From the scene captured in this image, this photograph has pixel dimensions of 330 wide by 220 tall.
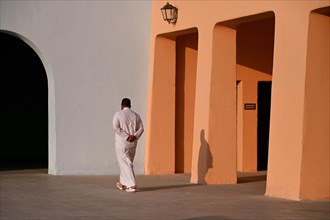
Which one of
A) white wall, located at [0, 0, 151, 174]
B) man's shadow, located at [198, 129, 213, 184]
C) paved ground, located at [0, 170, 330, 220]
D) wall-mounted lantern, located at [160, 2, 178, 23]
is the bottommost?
Result: paved ground, located at [0, 170, 330, 220]

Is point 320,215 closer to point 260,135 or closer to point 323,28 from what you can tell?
point 323,28

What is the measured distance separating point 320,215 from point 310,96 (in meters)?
2.24

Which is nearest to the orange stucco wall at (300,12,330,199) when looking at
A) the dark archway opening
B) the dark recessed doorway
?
the dark recessed doorway

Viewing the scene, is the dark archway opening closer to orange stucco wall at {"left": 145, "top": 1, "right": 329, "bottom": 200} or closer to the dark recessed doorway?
orange stucco wall at {"left": 145, "top": 1, "right": 329, "bottom": 200}

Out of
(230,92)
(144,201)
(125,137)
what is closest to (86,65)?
(230,92)

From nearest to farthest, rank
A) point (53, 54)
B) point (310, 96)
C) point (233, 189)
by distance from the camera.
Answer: point (310, 96)
point (233, 189)
point (53, 54)

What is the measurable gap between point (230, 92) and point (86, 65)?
340 centimetres

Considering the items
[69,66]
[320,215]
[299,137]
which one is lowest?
[320,215]

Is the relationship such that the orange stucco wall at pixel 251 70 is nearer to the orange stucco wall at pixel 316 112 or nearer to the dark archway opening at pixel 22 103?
the orange stucco wall at pixel 316 112

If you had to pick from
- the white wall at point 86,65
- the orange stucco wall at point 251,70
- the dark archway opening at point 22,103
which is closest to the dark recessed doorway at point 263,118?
the orange stucco wall at point 251,70

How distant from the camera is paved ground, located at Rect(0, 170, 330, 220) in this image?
1053 cm

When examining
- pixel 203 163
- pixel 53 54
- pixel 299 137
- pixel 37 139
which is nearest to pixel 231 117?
pixel 203 163

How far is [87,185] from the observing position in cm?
1448

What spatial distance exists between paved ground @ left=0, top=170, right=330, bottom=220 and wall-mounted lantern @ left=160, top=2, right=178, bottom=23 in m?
3.17
